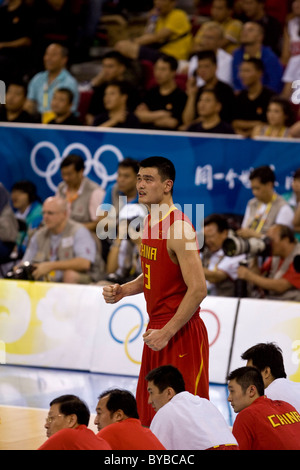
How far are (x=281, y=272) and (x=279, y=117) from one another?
2149mm

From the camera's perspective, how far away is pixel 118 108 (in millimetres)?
11438

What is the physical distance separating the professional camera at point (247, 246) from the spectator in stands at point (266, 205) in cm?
47

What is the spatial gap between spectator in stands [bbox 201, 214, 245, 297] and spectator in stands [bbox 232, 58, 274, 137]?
5.93 feet

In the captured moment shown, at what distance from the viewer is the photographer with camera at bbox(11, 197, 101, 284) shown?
993 centimetres

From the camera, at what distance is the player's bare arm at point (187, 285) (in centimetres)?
540

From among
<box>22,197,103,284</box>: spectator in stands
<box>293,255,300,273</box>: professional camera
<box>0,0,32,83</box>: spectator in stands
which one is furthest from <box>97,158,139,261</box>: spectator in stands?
<box>0,0,32,83</box>: spectator in stands

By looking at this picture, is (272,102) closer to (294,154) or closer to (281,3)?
(294,154)

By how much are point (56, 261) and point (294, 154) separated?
10.4 ft

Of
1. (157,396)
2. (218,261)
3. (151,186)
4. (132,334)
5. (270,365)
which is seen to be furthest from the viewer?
(218,261)

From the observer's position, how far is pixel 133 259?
32.7 feet

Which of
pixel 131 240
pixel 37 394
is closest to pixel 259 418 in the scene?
pixel 37 394

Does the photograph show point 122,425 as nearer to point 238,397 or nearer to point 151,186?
point 238,397

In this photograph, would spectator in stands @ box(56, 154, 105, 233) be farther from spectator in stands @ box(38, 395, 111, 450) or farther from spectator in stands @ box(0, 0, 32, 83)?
spectator in stands @ box(38, 395, 111, 450)

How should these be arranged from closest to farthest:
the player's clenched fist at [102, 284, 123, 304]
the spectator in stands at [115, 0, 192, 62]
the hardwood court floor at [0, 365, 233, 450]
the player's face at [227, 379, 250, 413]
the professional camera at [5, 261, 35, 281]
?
1. the player's face at [227, 379, 250, 413]
2. the player's clenched fist at [102, 284, 123, 304]
3. the hardwood court floor at [0, 365, 233, 450]
4. the professional camera at [5, 261, 35, 281]
5. the spectator in stands at [115, 0, 192, 62]
